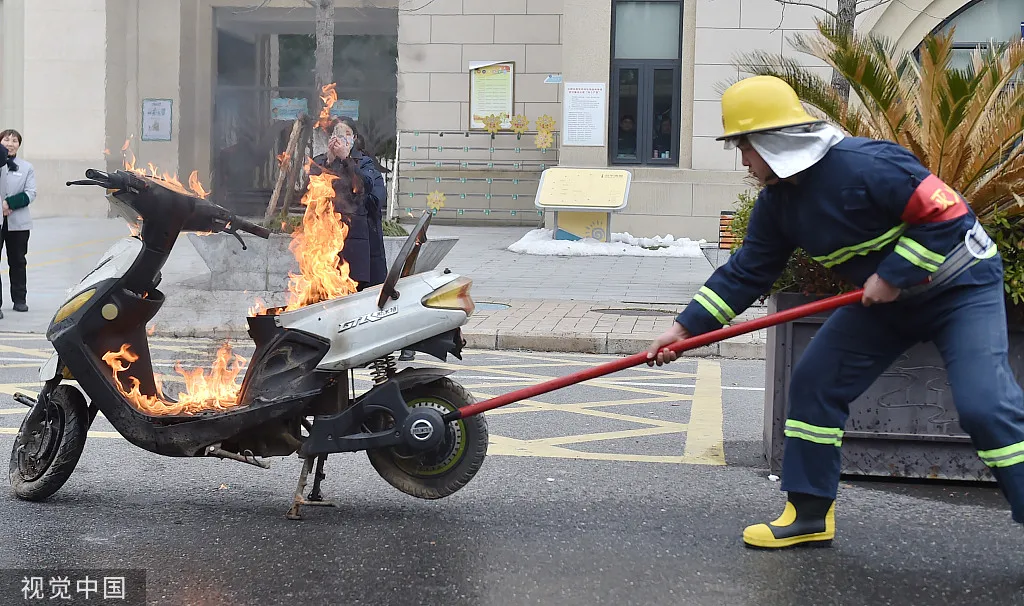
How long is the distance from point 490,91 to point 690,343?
17.0 meters

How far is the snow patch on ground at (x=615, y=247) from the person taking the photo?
16094 mm

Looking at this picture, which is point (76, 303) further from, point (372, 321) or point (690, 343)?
point (690, 343)

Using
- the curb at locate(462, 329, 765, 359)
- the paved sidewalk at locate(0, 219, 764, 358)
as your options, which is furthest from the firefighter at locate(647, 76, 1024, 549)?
the curb at locate(462, 329, 765, 359)

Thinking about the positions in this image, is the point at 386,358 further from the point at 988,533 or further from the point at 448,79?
the point at 448,79

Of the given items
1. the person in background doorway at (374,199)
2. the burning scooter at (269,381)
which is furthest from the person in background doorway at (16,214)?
the burning scooter at (269,381)

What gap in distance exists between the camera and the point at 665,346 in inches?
158

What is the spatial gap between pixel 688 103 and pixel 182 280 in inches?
433

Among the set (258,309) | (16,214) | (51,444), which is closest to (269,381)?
(258,309)

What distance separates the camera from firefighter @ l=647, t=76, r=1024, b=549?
3594 mm

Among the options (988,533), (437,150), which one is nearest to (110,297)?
(988,533)

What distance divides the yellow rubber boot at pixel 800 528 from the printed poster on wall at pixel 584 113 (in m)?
13.9

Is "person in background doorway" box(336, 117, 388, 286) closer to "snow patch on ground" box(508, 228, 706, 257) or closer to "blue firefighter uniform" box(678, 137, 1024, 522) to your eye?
"blue firefighter uniform" box(678, 137, 1024, 522)

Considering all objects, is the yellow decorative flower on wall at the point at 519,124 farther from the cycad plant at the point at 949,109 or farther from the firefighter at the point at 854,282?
the firefighter at the point at 854,282

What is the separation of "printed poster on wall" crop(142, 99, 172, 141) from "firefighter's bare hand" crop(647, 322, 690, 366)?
53.8 ft
